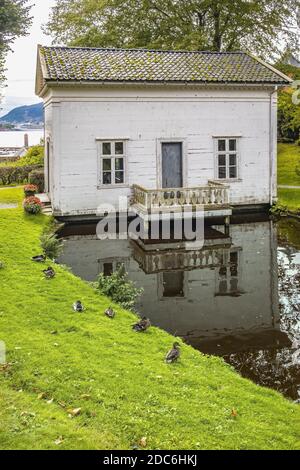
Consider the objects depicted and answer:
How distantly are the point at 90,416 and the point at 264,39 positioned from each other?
112ft

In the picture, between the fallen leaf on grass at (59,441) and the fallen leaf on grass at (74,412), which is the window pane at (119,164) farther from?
the fallen leaf on grass at (59,441)

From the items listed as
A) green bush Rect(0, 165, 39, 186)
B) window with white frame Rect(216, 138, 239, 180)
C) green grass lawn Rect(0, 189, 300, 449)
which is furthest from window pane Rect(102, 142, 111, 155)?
green grass lawn Rect(0, 189, 300, 449)

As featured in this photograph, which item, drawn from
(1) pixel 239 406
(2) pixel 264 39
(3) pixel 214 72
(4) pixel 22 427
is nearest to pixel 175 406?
(1) pixel 239 406

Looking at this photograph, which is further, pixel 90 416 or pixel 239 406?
pixel 239 406

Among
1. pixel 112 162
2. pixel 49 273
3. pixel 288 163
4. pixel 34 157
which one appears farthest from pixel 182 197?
pixel 34 157

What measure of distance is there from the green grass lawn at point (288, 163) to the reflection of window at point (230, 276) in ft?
44.8

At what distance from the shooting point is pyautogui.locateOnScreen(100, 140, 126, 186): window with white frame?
2059cm

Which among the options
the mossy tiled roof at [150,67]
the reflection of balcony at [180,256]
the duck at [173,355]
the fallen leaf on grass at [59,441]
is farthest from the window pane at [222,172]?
the fallen leaf on grass at [59,441]

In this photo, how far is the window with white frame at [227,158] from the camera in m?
22.0

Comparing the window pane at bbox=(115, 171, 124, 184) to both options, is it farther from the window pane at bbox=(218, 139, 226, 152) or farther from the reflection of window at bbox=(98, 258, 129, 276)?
the reflection of window at bbox=(98, 258, 129, 276)

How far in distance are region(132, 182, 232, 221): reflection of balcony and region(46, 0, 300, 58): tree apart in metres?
17.8

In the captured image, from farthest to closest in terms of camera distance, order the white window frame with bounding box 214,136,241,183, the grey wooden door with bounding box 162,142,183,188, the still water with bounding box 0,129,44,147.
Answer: the still water with bounding box 0,129,44,147, the white window frame with bounding box 214,136,241,183, the grey wooden door with bounding box 162,142,183,188
